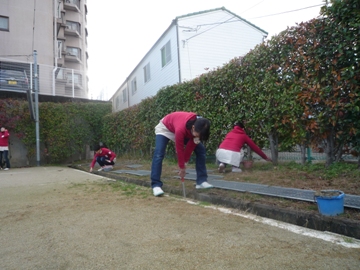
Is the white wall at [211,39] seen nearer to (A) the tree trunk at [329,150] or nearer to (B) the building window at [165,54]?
(B) the building window at [165,54]

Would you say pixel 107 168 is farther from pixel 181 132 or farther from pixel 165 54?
pixel 165 54

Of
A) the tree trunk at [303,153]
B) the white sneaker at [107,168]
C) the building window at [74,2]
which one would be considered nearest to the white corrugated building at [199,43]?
the white sneaker at [107,168]

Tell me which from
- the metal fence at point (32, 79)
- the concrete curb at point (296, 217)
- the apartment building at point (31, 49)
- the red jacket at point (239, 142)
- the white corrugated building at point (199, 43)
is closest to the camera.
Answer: the concrete curb at point (296, 217)

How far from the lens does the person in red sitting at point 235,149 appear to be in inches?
213

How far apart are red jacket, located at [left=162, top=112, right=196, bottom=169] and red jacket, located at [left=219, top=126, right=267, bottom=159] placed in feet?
5.39

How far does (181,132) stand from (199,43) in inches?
420

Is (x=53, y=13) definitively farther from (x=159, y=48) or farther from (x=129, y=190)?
(x=129, y=190)

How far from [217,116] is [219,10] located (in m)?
9.38

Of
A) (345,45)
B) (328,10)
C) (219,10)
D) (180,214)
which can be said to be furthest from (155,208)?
(219,10)

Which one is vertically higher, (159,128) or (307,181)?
(159,128)

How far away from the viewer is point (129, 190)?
4.55 m

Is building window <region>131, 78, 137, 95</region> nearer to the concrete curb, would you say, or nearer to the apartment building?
the apartment building

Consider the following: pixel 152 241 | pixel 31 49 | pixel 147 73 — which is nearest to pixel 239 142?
pixel 152 241

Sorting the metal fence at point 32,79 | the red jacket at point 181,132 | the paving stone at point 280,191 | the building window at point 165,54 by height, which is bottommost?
the paving stone at point 280,191
